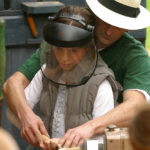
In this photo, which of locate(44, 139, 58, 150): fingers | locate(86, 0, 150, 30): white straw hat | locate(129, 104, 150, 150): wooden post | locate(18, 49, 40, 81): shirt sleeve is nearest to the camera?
locate(129, 104, 150, 150): wooden post

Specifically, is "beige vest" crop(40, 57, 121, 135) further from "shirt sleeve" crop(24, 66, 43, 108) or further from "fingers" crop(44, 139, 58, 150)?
"fingers" crop(44, 139, 58, 150)

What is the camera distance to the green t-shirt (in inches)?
81.0

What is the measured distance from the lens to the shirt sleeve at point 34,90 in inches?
82.9

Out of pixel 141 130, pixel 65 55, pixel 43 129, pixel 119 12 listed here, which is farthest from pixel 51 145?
pixel 141 130

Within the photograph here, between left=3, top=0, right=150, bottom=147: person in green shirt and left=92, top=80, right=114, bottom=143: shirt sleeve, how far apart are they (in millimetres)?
45

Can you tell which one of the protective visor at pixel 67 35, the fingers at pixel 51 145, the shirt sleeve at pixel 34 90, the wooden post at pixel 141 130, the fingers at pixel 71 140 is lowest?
the shirt sleeve at pixel 34 90

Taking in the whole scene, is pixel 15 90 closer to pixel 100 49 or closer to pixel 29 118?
pixel 29 118

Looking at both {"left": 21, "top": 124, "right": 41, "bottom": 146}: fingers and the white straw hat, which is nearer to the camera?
{"left": 21, "top": 124, "right": 41, "bottom": 146}: fingers

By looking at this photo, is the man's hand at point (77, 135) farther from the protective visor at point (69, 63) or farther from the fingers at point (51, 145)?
the protective visor at point (69, 63)

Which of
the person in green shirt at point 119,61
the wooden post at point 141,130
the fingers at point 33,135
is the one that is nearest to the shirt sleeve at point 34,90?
the person in green shirt at point 119,61

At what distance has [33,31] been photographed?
3.22 metres

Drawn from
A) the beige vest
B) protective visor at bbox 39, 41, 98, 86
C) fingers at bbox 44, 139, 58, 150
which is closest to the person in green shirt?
the beige vest

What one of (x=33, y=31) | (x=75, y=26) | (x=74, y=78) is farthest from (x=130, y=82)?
(x=33, y=31)

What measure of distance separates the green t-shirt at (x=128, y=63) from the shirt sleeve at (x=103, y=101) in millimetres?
186
